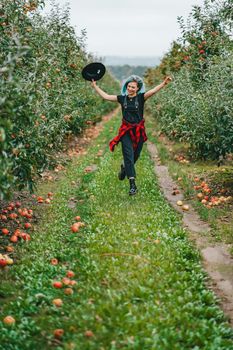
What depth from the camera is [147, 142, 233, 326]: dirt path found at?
17.3 feet

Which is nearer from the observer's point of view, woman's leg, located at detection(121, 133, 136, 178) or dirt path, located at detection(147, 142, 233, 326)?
dirt path, located at detection(147, 142, 233, 326)

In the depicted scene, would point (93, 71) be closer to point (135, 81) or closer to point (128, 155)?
point (135, 81)

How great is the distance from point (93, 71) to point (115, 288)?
17.1 feet

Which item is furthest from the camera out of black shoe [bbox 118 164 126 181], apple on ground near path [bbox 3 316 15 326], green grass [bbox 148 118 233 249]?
black shoe [bbox 118 164 126 181]

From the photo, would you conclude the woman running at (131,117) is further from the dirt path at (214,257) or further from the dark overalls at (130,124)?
the dirt path at (214,257)

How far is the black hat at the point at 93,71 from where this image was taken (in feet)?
29.4

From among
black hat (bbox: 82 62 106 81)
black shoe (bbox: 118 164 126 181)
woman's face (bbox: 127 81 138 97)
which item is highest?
black hat (bbox: 82 62 106 81)

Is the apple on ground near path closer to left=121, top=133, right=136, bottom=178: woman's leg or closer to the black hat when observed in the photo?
left=121, top=133, right=136, bottom=178: woman's leg

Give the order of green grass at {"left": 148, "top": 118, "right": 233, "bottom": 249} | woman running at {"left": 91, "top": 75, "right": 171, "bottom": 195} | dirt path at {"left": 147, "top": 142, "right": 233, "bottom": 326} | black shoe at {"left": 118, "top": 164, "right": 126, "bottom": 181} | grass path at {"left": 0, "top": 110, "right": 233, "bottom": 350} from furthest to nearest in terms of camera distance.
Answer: black shoe at {"left": 118, "top": 164, "right": 126, "bottom": 181}, woman running at {"left": 91, "top": 75, "right": 171, "bottom": 195}, green grass at {"left": 148, "top": 118, "right": 233, "bottom": 249}, dirt path at {"left": 147, "top": 142, "right": 233, "bottom": 326}, grass path at {"left": 0, "top": 110, "right": 233, "bottom": 350}

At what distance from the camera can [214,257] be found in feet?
20.9

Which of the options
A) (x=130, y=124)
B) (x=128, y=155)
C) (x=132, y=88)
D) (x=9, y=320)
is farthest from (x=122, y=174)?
(x=9, y=320)

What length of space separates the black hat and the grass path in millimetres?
2505

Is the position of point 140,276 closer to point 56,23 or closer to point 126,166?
point 126,166

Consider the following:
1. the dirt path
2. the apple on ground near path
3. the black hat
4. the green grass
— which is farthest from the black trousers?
the apple on ground near path
